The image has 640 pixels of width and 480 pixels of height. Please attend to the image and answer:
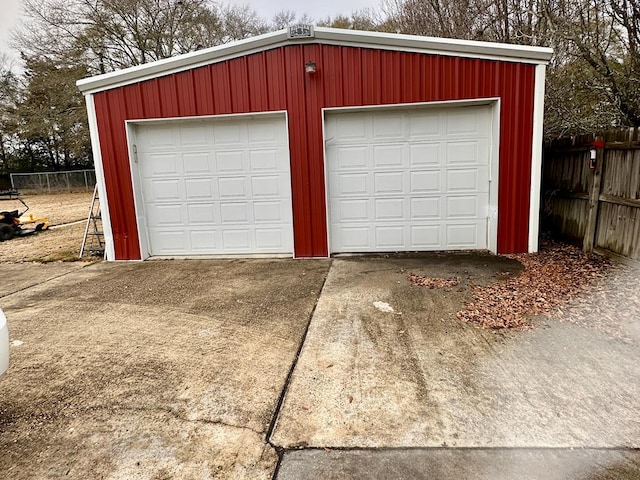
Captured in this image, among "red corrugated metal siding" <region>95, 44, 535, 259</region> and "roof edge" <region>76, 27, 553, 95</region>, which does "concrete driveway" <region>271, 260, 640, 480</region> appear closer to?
"red corrugated metal siding" <region>95, 44, 535, 259</region>

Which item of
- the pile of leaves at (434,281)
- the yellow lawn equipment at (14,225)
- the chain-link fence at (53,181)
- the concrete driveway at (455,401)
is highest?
the chain-link fence at (53,181)

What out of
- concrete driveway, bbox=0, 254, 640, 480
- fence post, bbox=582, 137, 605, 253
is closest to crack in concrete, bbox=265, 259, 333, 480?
concrete driveway, bbox=0, 254, 640, 480

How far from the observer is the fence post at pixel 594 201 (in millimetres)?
A: 5328

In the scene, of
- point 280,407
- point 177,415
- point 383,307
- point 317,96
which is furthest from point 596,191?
point 177,415

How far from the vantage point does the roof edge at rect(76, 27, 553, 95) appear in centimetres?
554

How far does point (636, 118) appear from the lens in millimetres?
6500

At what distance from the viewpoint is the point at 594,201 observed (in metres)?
5.44

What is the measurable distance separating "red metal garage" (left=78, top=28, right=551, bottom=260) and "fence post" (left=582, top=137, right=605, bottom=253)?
635 millimetres

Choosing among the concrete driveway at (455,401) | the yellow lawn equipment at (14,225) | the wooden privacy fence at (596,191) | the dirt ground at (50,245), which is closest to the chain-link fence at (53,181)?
the dirt ground at (50,245)

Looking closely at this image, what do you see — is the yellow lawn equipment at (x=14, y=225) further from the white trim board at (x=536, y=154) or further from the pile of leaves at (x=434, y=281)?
the white trim board at (x=536, y=154)

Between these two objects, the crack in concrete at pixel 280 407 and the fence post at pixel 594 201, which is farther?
the fence post at pixel 594 201

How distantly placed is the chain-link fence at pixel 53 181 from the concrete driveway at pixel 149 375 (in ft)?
66.5

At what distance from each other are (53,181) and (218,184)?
831 inches

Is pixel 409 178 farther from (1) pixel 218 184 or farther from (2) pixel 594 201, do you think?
(1) pixel 218 184
